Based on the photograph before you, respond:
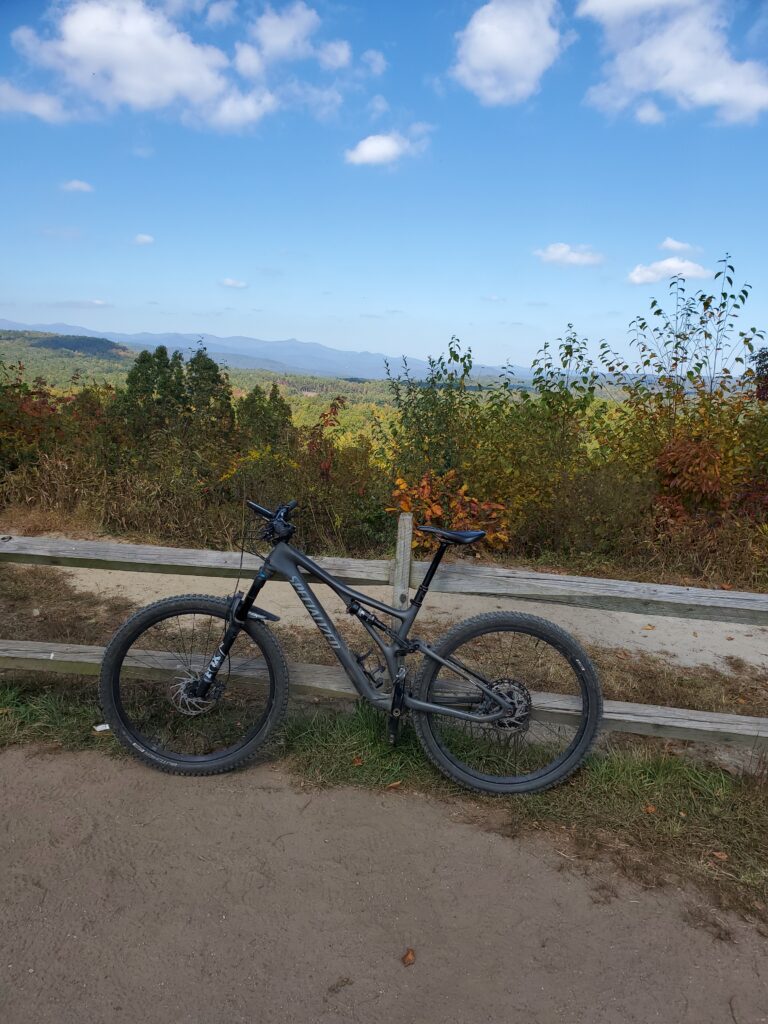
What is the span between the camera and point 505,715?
330 cm

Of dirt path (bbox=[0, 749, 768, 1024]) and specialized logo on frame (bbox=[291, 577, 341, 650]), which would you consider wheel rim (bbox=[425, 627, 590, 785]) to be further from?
specialized logo on frame (bbox=[291, 577, 341, 650])

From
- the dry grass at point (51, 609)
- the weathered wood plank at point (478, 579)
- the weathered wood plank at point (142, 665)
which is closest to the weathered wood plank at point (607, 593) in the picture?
the weathered wood plank at point (478, 579)

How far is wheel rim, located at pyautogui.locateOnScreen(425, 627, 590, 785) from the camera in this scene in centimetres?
331

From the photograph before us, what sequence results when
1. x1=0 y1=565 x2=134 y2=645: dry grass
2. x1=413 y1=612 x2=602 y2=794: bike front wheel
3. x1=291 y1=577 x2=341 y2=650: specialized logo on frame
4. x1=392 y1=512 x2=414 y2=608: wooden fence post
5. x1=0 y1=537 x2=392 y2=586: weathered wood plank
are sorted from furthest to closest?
x1=0 y1=565 x2=134 y2=645: dry grass → x1=0 y1=537 x2=392 y2=586: weathered wood plank → x1=392 y1=512 x2=414 y2=608: wooden fence post → x1=291 y1=577 x2=341 y2=650: specialized logo on frame → x1=413 y1=612 x2=602 y2=794: bike front wheel

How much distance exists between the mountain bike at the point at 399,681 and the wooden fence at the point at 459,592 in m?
0.24

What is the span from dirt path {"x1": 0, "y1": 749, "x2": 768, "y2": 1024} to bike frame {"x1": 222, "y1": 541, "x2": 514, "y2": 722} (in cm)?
44

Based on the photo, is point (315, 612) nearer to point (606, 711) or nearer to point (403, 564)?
point (403, 564)

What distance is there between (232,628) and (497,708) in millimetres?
1274

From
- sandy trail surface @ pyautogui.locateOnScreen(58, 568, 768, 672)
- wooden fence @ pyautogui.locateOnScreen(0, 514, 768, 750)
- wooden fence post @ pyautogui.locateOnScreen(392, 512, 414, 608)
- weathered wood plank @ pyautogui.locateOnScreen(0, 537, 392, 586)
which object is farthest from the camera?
sandy trail surface @ pyautogui.locateOnScreen(58, 568, 768, 672)

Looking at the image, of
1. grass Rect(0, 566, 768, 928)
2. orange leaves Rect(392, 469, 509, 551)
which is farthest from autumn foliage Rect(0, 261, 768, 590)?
grass Rect(0, 566, 768, 928)

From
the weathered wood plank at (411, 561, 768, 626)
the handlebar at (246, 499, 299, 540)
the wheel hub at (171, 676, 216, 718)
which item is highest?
the handlebar at (246, 499, 299, 540)

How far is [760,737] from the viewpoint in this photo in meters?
3.38

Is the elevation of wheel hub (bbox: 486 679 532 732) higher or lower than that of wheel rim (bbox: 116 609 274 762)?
higher

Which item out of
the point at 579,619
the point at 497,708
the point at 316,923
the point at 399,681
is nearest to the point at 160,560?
the point at 399,681
